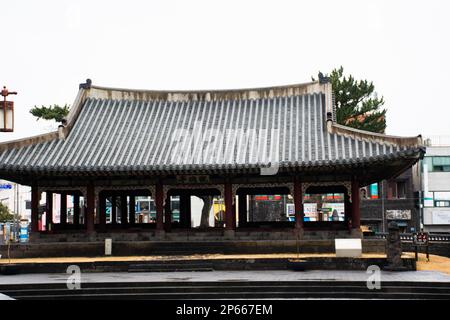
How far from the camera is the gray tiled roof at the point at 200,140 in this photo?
24.9 m

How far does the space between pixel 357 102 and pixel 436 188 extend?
15.5 m

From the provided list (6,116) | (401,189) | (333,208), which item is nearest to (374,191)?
(401,189)

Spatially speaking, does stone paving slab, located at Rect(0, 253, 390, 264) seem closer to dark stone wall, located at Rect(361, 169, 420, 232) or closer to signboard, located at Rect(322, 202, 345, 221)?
dark stone wall, located at Rect(361, 169, 420, 232)

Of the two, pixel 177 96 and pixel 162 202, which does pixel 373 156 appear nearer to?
pixel 162 202

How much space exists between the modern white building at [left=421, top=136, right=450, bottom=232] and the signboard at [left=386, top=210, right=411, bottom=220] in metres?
1.50

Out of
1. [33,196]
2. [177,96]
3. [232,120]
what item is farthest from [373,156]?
[33,196]

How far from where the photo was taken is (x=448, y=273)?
66.6ft

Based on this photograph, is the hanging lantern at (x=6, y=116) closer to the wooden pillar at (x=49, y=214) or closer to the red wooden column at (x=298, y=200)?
the red wooden column at (x=298, y=200)

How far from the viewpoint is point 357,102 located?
49156 millimetres

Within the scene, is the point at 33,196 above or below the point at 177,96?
below

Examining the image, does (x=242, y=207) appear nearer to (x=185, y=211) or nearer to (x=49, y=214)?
(x=185, y=211)

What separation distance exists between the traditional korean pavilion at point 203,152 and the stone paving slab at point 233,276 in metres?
4.74

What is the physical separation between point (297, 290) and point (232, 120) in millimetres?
12903

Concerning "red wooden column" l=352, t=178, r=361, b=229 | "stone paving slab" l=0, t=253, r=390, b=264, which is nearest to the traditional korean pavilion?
"red wooden column" l=352, t=178, r=361, b=229
